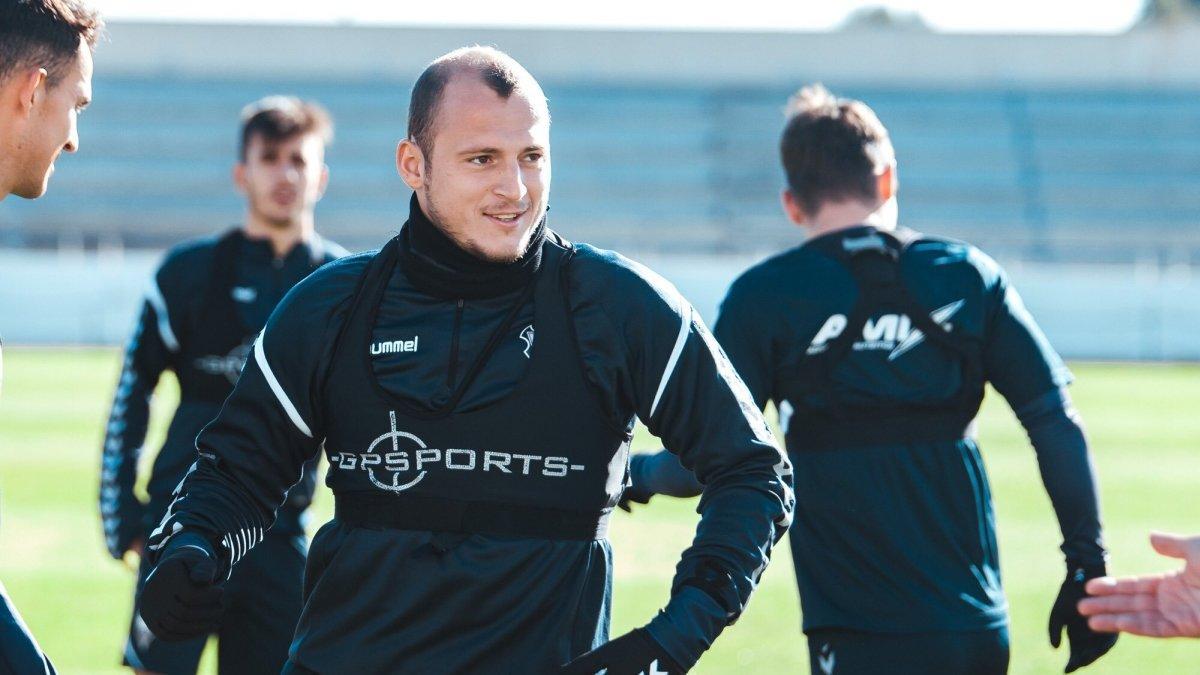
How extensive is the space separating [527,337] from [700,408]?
1.15 ft

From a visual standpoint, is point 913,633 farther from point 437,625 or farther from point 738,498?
point 437,625

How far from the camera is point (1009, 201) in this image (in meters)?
34.8

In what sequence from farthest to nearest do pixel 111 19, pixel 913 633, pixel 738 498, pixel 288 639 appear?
1. pixel 111 19
2. pixel 288 639
3. pixel 913 633
4. pixel 738 498

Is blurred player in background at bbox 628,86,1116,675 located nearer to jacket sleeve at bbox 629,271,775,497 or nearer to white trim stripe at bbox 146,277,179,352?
jacket sleeve at bbox 629,271,775,497

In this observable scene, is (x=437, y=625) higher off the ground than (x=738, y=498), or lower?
lower

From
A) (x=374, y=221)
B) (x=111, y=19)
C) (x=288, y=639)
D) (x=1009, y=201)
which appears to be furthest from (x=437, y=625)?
(x=111, y=19)

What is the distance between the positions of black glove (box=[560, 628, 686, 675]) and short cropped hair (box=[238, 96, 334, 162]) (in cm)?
307

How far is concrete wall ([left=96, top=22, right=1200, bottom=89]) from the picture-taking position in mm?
36562

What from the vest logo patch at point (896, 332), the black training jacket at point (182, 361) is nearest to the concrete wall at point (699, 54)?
the black training jacket at point (182, 361)

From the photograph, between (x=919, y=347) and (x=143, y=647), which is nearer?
(x=919, y=347)

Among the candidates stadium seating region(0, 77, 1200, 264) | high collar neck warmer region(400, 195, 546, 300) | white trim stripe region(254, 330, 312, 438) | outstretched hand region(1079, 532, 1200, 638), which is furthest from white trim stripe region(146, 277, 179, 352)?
stadium seating region(0, 77, 1200, 264)

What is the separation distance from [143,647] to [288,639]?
1.50 ft

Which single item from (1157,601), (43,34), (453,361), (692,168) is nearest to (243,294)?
(43,34)

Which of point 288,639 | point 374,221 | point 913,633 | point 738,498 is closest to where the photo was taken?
point 738,498
